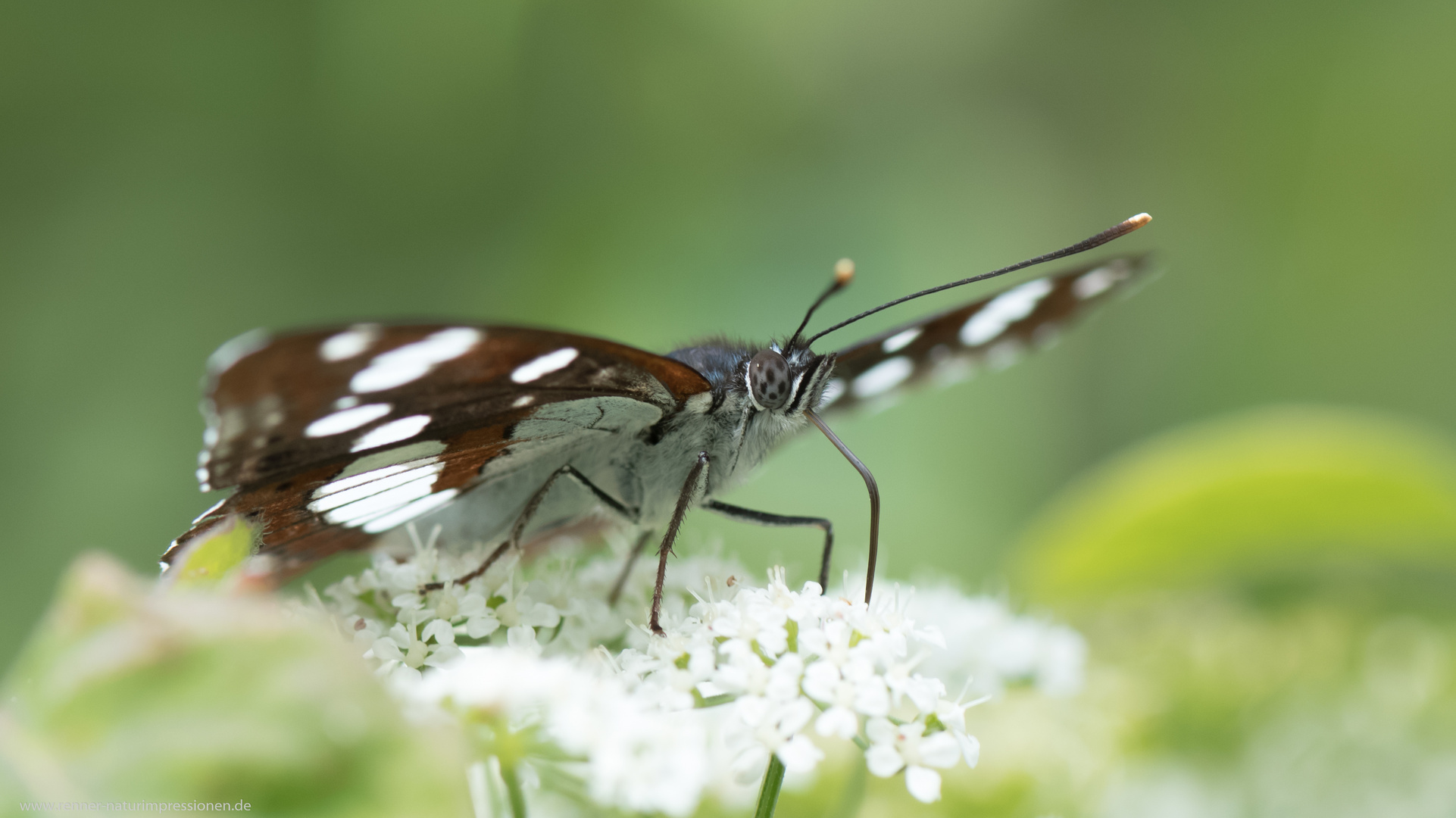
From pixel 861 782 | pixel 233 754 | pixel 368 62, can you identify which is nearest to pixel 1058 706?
pixel 861 782

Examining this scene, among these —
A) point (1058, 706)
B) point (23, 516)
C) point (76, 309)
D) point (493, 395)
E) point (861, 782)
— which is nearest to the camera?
point (493, 395)

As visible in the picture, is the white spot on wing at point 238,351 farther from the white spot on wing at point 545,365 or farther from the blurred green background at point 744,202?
the blurred green background at point 744,202

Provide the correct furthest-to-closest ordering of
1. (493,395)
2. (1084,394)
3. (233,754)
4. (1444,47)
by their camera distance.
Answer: (1084,394) < (1444,47) < (493,395) < (233,754)

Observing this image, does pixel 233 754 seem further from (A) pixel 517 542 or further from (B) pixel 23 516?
(B) pixel 23 516

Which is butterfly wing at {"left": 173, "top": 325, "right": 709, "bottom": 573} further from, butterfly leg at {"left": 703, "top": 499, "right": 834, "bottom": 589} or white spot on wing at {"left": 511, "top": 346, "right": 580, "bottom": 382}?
butterfly leg at {"left": 703, "top": 499, "right": 834, "bottom": 589}

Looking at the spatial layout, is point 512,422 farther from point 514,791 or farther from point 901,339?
point 901,339

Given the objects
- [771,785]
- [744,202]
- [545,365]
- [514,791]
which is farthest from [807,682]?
[744,202]

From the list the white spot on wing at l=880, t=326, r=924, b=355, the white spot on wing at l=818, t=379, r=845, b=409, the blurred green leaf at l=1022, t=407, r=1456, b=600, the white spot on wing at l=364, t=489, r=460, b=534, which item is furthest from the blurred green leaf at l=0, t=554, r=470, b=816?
the blurred green leaf at l=1022, t=407, r=1456, b=600
